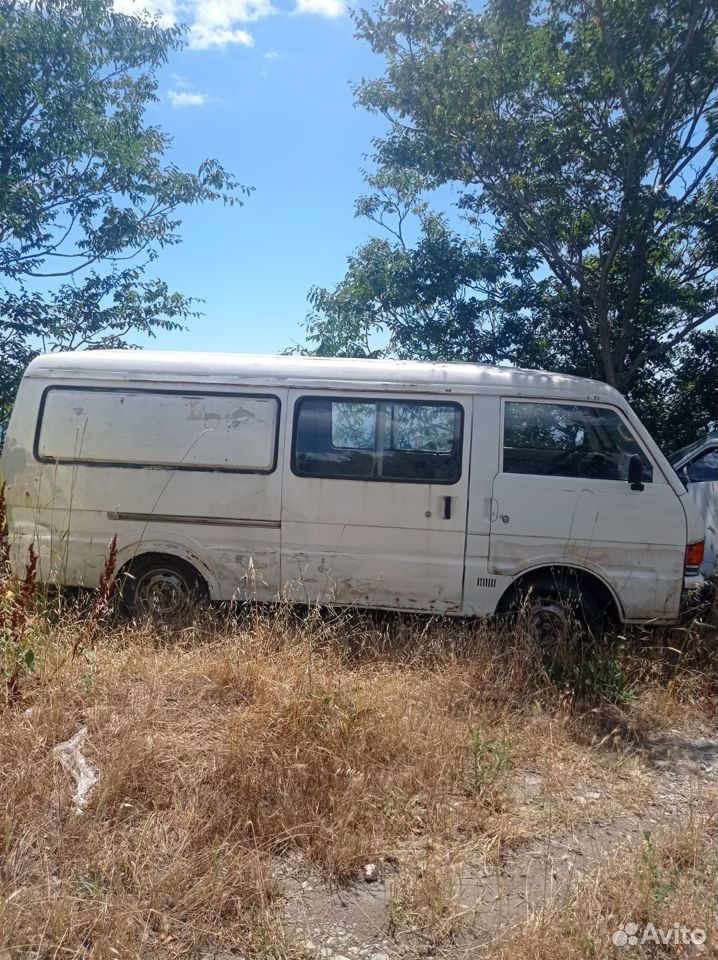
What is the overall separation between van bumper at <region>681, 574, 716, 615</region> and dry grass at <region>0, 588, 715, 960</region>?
0.35 m

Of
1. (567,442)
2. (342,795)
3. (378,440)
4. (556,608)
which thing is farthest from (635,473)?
(342,795)

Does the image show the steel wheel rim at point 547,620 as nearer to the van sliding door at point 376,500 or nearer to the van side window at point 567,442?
the van sliding door at point 376,500

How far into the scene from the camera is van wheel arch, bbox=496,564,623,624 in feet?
16.3

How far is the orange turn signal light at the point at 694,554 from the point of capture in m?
4.84

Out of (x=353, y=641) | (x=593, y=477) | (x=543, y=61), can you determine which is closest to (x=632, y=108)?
(x=543, y=61)

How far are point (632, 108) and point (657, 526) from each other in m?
5.13

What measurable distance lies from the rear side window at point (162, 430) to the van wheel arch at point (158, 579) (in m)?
0.75

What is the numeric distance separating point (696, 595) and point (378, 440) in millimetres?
2757

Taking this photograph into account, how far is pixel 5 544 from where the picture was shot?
377 centimetres

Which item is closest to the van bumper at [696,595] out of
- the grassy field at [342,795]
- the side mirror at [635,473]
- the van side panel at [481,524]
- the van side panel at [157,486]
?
the grassy field at [342,795]

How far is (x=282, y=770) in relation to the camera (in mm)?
3107

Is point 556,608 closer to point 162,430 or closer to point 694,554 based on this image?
point 694,554

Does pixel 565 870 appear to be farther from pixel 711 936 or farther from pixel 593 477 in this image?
pixel 593 477

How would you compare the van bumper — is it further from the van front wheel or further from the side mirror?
the side mirror
